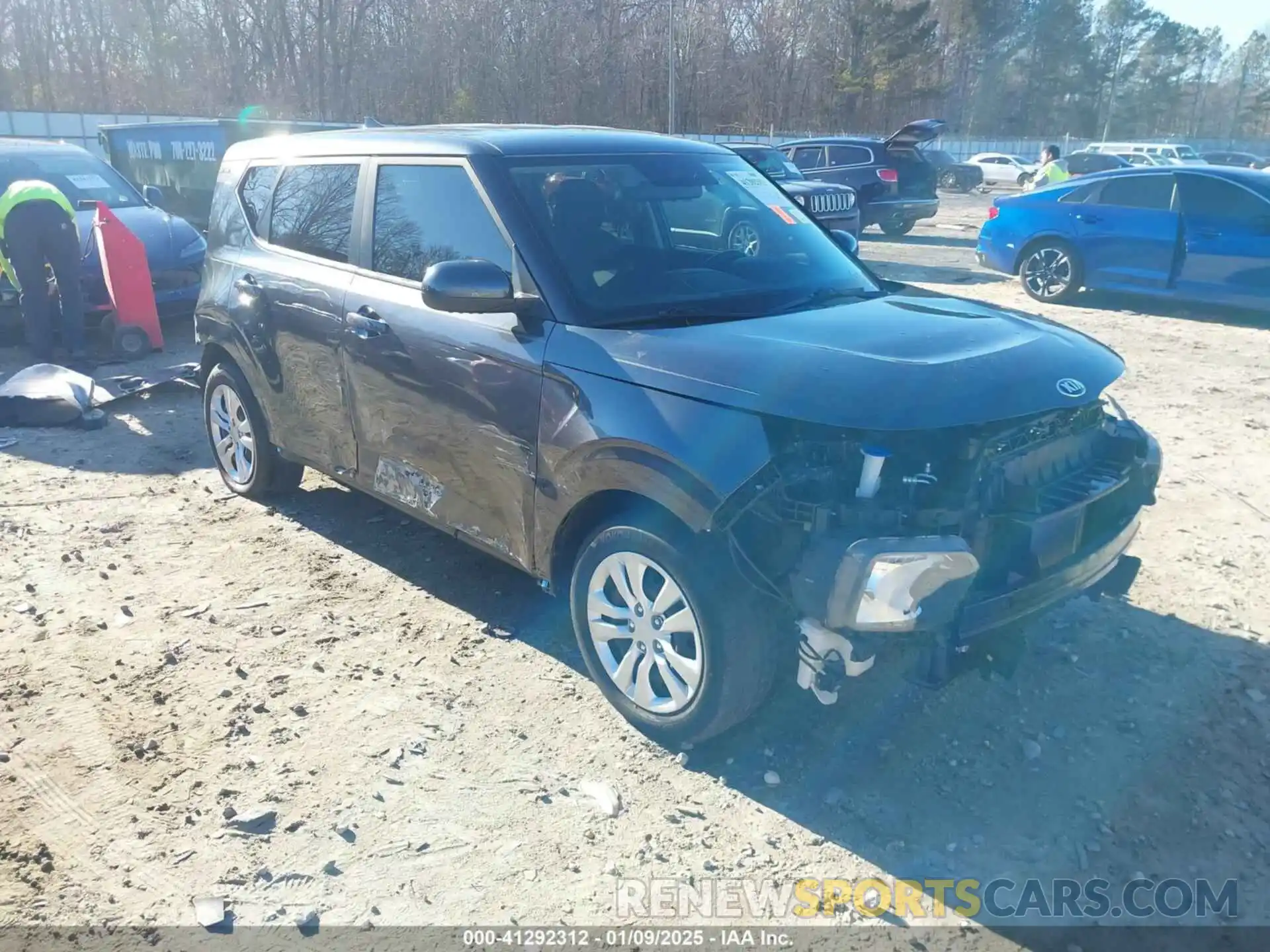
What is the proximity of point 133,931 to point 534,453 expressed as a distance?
6.16 ft

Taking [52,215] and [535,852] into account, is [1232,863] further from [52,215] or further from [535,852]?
[52,215]

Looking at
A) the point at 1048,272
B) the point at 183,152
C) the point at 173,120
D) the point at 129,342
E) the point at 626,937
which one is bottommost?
the point at 626,937

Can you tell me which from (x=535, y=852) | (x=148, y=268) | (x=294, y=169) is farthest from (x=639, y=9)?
(x=535, y=852)

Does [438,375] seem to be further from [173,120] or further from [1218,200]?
[173,120]

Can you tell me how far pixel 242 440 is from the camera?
5.61 m

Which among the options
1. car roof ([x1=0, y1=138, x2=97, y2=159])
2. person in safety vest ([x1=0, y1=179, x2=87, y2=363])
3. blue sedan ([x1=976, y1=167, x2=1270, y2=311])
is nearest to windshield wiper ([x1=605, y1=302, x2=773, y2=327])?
person in safety vest ([x1=0, y1=179, x2=87, y2=363])

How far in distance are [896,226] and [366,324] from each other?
16058mm

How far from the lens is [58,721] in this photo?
12.0ft

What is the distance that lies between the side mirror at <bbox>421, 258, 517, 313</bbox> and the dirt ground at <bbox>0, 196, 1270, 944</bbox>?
146 cm

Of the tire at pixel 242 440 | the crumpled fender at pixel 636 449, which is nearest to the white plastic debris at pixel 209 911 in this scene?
the crumpled fender at pixel 636 449

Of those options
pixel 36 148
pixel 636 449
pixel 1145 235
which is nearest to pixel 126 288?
pixel 36 148

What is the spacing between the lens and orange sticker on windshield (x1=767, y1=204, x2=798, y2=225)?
4.46 m

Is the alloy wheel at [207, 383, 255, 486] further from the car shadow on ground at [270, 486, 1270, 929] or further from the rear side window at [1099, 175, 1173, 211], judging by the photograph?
the rear side window at [1099, 175, 1173, 211]

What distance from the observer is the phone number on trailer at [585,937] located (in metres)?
2.66
